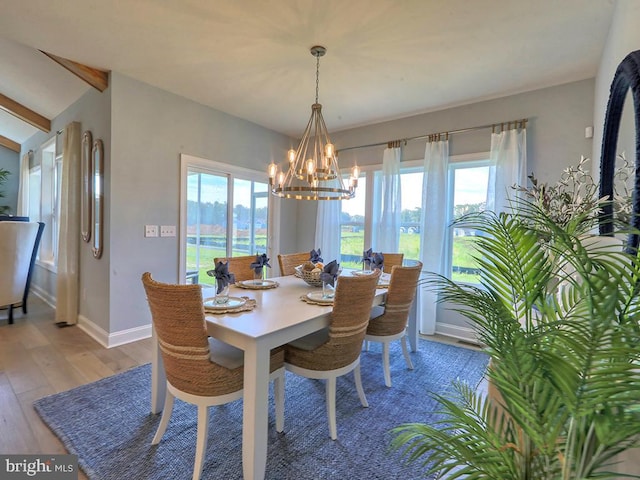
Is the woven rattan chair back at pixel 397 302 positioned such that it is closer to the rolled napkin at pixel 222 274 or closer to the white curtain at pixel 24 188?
the rolled napkin at pixel 222 274

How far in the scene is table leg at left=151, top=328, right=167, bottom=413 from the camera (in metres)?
1.95

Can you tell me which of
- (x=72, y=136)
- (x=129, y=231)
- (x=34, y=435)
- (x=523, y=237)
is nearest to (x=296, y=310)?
(x=523, y=237)

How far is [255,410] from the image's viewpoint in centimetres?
139

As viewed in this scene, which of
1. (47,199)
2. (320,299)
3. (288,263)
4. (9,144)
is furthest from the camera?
(9,144)

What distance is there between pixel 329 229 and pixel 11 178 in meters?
6.62

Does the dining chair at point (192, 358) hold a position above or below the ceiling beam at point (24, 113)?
below

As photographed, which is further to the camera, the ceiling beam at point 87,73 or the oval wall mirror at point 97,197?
the oval wall mirror at point 97,197

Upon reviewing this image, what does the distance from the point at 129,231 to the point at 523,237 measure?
3.39m

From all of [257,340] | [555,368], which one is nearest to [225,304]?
[257,340]

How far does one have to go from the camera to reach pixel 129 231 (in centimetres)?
311

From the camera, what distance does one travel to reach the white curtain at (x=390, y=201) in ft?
12.8

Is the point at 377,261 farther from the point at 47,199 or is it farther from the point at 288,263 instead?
the point at 47,199

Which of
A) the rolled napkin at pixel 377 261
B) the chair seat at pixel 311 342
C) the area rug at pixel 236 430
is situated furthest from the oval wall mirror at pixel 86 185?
the rolled napkin at pixel 377 261

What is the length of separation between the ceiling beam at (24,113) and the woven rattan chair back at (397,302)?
5.43 meters
